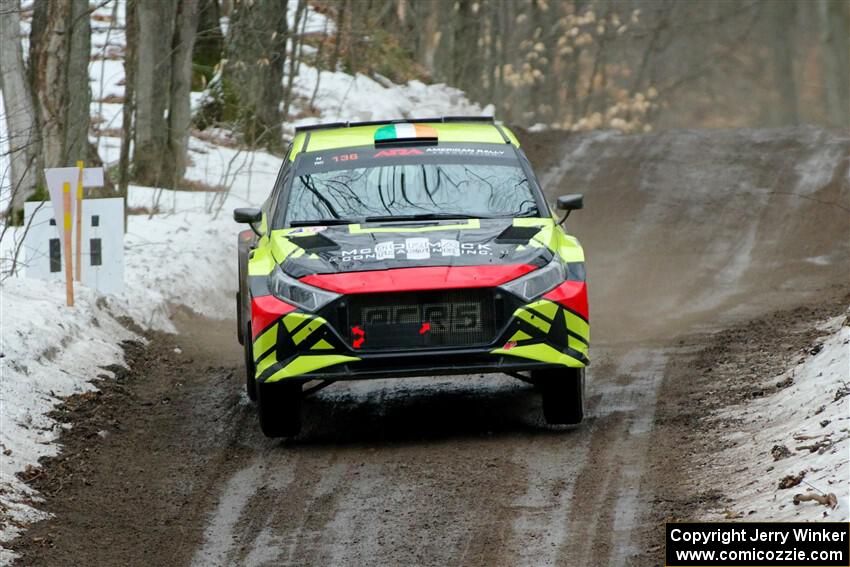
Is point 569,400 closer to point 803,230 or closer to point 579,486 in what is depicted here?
point 579,486

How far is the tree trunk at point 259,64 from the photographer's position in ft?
78.0

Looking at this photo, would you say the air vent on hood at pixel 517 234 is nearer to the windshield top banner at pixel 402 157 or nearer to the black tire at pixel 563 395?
the black tire at pixel 563 395

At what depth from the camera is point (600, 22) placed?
4444 centimetres

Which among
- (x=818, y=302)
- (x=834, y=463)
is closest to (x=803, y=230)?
(x=818, y=302)

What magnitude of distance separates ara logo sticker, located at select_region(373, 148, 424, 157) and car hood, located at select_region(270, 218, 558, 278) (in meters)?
0.92

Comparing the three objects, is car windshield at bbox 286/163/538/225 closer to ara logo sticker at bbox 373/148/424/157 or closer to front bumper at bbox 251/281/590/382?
ara logo sticker at bbox 373/148/424/157

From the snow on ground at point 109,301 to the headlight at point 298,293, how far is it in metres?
1.82

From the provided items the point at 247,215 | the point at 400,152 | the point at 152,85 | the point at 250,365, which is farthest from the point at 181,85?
the point at 250,365

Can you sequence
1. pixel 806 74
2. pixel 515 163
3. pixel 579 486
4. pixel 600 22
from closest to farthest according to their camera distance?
pixel 579 486
pixel 515 163
pixel 600 22
pixel 806 74

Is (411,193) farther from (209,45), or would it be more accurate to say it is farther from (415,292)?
(209,45)

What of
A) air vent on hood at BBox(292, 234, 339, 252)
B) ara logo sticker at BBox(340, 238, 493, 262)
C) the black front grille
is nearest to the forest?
air vent on hood at BBox(292, 234, 339, 252)

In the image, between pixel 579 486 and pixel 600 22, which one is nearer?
A: pixel 579 486

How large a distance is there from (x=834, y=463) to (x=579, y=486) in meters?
1.48

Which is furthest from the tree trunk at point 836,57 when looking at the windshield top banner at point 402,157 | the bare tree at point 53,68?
the windshield top banner at point 402,157
